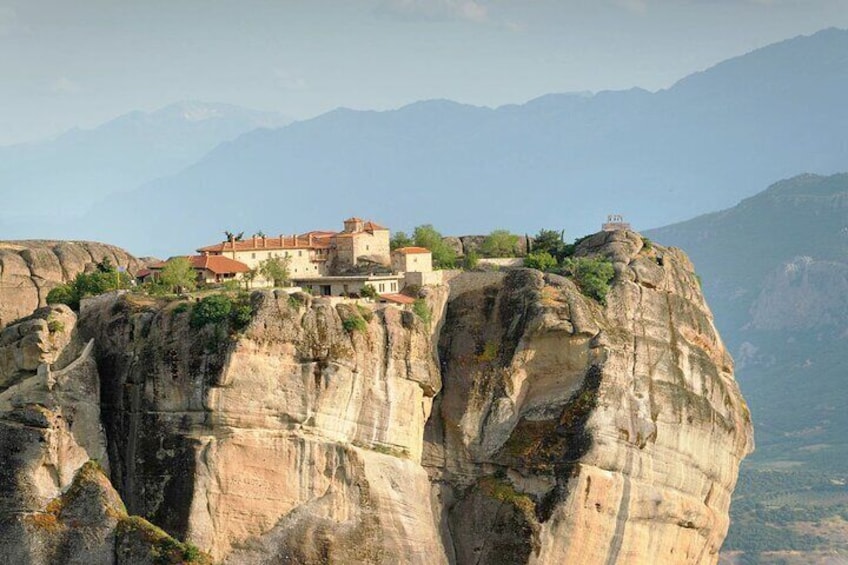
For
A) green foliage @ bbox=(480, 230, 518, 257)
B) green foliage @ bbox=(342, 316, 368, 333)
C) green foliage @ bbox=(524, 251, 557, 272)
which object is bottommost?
green foliage @ bbox=(342, 316, 368, 333)

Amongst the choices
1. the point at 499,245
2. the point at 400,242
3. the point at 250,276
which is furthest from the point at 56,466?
the point at 499,245

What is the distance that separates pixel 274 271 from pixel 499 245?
14.2 meters

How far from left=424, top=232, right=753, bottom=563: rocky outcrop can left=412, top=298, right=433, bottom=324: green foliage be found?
169 cm

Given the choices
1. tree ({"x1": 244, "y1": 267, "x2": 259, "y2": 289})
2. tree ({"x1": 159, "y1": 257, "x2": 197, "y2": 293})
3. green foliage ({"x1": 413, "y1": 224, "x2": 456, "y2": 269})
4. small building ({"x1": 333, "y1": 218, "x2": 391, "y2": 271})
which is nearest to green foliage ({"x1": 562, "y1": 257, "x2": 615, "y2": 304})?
green foliage ({"x1": 413, "y1": 224, "x2": 456, "y2": 269})

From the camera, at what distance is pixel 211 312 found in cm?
6625

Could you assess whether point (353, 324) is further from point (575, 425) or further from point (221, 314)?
point (575, 425)

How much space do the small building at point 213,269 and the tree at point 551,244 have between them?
16.9 meters

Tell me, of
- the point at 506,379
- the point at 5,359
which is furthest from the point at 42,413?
the point at 506,379

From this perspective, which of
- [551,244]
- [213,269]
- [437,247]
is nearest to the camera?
[213,269]

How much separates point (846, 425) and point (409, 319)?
134 m

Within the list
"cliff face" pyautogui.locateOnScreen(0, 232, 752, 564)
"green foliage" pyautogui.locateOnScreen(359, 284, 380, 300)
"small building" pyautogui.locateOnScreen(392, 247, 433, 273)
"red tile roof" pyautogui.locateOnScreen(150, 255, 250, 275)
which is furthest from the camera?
"small building" pyautogui.locateOnScreen(392, 247, 433, 273)

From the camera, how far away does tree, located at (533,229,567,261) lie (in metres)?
85.8

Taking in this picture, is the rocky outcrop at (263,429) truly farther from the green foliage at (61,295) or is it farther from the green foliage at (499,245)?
the green foliage at (499,245)

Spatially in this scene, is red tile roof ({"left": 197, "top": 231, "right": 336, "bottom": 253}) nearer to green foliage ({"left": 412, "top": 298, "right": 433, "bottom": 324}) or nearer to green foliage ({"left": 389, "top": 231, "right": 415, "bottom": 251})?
green foliage ({"left": 389, "top": 231, "right": 415, "bottom": 251})
